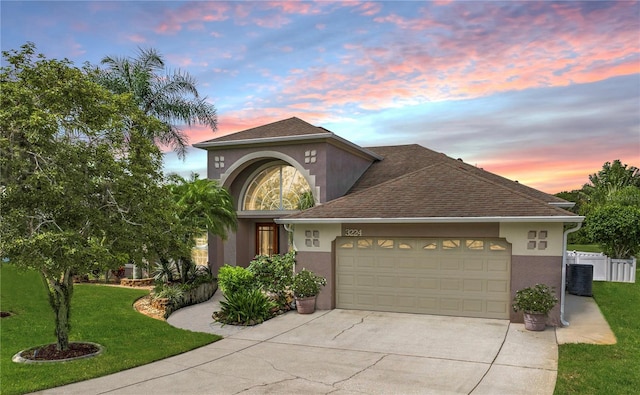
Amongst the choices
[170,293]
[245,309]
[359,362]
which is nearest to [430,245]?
[359,362]

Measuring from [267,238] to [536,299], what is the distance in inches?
441

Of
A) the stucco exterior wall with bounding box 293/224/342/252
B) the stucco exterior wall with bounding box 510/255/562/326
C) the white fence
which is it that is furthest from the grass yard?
the white fence

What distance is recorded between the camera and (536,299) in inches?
418

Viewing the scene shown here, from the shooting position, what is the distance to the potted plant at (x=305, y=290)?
42.2 feet

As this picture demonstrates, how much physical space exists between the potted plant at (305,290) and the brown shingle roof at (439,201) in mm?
1872

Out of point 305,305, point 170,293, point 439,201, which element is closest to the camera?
point 439,201

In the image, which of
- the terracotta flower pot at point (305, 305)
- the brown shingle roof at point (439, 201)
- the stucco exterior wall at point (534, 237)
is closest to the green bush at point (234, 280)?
the terracotta flower pot at point (305, 305)

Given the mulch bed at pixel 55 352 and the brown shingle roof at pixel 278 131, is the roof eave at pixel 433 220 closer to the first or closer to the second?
the brown shingle roof at pixel 278 131

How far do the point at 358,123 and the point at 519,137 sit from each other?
24.3 ft

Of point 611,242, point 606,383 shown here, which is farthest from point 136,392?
point 611,242

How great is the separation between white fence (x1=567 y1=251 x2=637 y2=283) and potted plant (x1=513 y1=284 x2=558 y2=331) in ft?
35.6

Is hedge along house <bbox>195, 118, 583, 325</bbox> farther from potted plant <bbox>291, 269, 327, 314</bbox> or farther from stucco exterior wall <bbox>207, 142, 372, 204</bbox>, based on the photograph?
potted plant <bbox>291, 269, 327, 314</bbox>

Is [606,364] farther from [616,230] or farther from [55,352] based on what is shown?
[616,230]

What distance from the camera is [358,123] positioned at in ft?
68.8
